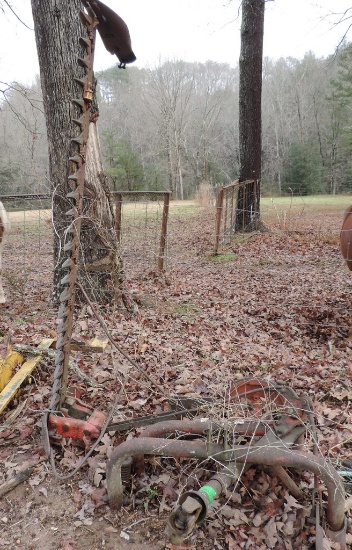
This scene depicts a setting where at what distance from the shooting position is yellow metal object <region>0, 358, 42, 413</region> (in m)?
3.03

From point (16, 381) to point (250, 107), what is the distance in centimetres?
1125

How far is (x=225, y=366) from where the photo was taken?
4.06m

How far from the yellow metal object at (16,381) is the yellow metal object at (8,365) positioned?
0.05 m

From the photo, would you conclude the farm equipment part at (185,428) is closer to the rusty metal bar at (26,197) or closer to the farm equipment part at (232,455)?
the farm equipment part at (232,455)

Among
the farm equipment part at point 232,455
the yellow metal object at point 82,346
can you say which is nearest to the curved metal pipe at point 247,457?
the farm equipment part at point 232,455

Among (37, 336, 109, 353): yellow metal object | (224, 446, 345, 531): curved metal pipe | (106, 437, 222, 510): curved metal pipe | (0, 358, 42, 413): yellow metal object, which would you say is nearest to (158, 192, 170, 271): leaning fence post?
(37, 336, 109, 353): yellow metal object

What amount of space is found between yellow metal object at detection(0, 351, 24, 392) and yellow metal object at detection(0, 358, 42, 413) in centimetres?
5

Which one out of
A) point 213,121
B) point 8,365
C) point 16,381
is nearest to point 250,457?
point 16,381

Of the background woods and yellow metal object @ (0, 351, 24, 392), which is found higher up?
the background woods

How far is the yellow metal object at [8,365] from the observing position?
3.22 m

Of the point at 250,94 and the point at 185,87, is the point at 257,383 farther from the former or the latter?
the point at 185,87

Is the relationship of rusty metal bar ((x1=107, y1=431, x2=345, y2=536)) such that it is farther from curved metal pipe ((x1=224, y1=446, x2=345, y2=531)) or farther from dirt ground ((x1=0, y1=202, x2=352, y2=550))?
dirt ground ((x1=0, y1=202, x2=352, y2=550))

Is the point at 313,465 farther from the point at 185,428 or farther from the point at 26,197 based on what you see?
the point at 26,197

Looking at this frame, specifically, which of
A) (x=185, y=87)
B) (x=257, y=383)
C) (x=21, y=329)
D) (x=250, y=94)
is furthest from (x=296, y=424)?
(x=185, y=87)
